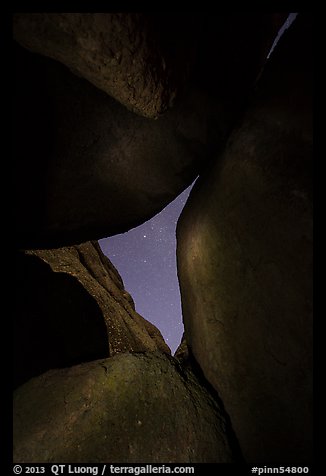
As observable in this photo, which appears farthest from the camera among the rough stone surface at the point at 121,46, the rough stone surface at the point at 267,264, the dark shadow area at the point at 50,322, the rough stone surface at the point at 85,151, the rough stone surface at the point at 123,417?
the dark shadow area at the point at 50,322

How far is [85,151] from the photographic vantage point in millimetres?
2355

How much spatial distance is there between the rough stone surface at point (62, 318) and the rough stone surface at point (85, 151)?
118 centimetres

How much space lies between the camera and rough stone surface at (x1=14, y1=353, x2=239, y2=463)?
6.59 ft

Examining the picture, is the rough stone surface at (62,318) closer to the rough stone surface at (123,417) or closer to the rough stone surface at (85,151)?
the rough stone surface at (123,417)

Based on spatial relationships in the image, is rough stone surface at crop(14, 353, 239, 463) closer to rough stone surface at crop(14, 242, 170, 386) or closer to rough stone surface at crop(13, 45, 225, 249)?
rough stone surface at crop(14, 242, 170, 386)

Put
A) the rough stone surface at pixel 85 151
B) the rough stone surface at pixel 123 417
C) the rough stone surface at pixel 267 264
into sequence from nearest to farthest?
the rough stone surface at pixel 267 264 < the rough stone surface at pixel 123 417 < the rough stone surface at pixel 85 151

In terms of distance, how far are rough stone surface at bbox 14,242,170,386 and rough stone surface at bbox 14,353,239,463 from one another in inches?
26.7

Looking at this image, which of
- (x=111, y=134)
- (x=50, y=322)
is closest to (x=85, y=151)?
(x=111, y=134)

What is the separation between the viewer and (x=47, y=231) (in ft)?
9.01

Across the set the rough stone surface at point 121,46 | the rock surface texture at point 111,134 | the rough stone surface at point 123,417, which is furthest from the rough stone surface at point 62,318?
the rough stone surface at point 121,46

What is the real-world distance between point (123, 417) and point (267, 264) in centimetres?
179

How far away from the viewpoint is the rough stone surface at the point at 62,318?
3.32 metres

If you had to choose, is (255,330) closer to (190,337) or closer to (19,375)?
(190,337)

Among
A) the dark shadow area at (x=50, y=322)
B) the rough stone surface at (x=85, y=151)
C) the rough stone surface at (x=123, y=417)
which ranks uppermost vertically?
the rough stone surface at (x=85, y=151)
